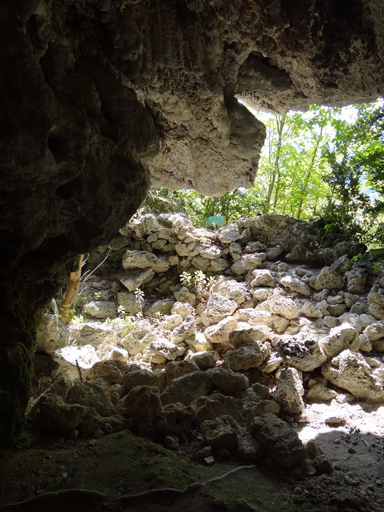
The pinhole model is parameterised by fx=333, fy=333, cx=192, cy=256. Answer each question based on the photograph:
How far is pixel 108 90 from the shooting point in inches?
104

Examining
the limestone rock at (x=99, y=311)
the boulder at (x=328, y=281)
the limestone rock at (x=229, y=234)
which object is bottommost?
the limestone rock at (x=99, y=311)

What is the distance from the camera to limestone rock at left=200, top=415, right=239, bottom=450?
3.03m

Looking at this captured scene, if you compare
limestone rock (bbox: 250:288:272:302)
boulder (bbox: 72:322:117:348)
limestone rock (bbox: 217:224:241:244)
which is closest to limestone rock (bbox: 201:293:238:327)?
limestone rock (bbox: 250:288:272:302)

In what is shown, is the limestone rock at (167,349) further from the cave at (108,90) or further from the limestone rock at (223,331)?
the cave at (108,90)

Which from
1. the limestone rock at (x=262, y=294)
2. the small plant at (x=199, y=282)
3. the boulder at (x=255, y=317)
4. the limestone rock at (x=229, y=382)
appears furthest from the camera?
the small plant at (x=199, y=282)

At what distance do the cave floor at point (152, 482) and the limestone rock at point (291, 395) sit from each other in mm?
934

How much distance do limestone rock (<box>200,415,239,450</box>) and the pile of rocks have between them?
0.01m

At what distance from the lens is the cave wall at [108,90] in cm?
191

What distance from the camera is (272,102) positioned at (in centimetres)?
449

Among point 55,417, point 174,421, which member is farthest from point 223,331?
point 55,417

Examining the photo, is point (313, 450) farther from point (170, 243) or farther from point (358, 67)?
point (170, 243)

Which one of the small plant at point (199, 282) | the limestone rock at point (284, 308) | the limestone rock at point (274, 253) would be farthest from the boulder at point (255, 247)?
the limestone rock at point (284, 308)

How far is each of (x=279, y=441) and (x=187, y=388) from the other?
1.49 meters

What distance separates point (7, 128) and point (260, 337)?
453 centimetres
